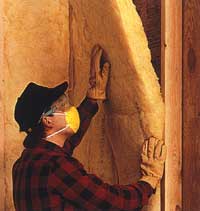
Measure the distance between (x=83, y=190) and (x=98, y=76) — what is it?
1.75 feet

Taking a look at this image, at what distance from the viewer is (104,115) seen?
2031mm

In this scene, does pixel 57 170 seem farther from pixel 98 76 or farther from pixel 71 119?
pixel 98 76

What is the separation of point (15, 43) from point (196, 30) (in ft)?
2.81

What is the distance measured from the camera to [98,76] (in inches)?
74.3

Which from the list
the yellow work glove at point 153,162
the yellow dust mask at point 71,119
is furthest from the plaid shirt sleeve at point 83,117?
the yellow work glove at point 153,162

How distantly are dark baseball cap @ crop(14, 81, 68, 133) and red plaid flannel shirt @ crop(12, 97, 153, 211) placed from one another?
90 mm

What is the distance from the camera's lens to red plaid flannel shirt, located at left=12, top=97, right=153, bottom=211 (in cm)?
153

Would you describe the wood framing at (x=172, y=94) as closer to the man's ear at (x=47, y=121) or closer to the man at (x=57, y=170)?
the man at (x=57, y=170)

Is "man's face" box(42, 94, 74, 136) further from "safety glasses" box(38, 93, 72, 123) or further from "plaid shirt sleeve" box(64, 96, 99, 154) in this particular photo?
"plaid shirt sleeve" box(64, 96, 99, 154)

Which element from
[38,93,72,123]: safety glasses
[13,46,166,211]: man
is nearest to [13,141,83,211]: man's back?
[13,46,166,211]: man

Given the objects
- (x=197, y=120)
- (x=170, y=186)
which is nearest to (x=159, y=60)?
(x=197, y=120)

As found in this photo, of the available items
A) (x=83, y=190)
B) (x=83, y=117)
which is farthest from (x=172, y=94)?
(x=83, y=190)

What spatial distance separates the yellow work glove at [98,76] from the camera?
1877 mm

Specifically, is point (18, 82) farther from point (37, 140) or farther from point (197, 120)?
point (197, 120)
